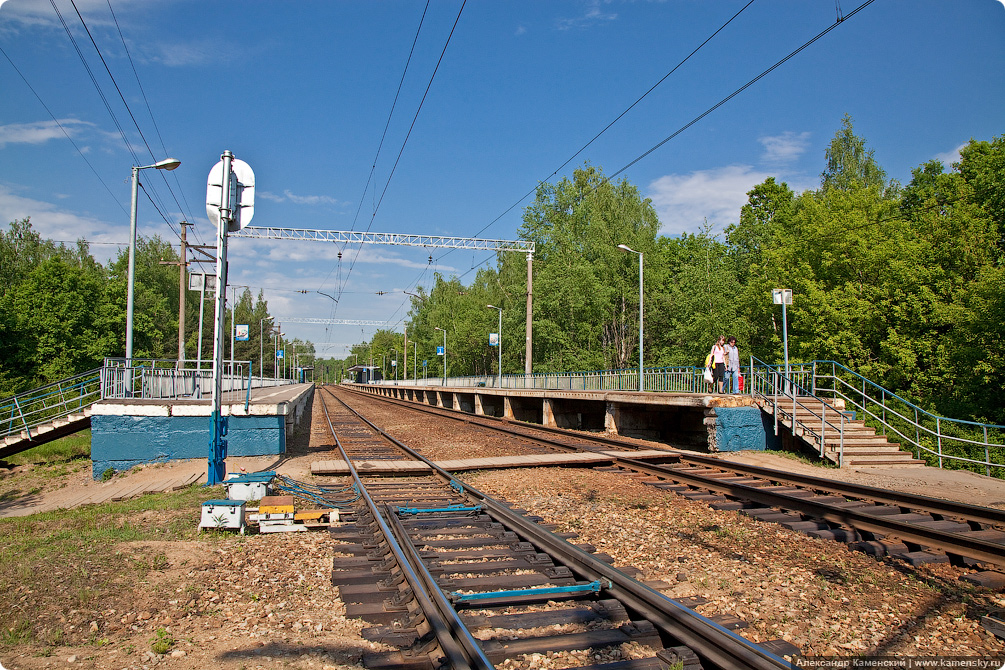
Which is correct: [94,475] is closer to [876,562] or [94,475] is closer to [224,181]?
[224,181]

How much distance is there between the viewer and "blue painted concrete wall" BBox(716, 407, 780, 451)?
618 inches

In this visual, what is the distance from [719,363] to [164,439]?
13.6 metres

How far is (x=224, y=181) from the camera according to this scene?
11.0m

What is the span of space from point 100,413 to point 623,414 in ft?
49.0

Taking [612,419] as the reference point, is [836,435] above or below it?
above

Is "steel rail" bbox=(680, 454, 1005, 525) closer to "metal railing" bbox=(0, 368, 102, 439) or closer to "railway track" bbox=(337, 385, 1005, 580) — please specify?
"railway track" bbox=(337, 385, 1005, 580)

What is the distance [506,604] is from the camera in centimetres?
486

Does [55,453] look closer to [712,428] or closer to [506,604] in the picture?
[712,428]

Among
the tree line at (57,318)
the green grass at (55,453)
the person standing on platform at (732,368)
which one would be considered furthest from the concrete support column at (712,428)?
the tree line at (57,318)

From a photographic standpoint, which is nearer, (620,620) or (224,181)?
(620,620)

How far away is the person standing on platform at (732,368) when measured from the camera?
17031 mm

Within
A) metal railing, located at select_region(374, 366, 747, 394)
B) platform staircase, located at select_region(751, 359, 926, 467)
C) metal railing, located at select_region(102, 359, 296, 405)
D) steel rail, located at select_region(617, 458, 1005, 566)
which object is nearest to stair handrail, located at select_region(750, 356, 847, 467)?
platform staircase, located at select_region(751, 359, 926, 467)

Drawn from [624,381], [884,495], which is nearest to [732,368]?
[624,381]

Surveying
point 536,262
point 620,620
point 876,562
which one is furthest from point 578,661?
point 536,262
